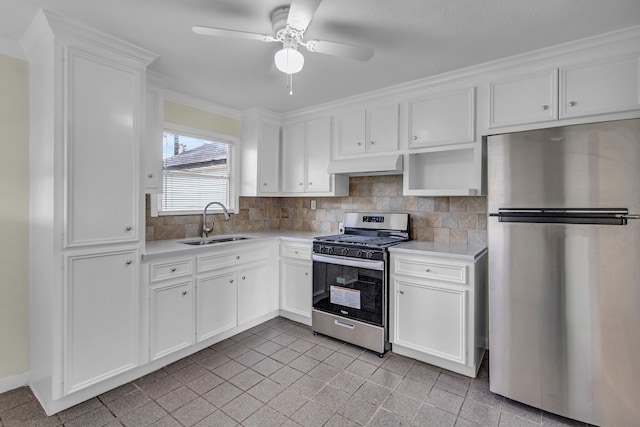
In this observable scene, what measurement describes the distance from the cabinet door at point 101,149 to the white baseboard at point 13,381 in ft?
3.78

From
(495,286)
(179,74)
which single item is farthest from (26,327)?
(495,286)

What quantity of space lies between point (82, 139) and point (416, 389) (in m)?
2.76

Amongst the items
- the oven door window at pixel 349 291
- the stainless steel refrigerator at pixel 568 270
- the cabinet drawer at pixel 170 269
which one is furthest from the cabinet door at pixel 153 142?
the stainless steel refrigerator at pixel 568 270

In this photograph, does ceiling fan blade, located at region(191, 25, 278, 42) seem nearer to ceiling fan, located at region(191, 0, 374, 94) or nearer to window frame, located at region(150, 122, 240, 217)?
ceiling fan, located at region(191, 0, 374, 94)

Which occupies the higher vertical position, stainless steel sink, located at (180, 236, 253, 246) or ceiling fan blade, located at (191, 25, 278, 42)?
ceiling fan blade, located at (191, 25, 278, 42)

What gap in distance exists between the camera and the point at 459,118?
8.66 feet

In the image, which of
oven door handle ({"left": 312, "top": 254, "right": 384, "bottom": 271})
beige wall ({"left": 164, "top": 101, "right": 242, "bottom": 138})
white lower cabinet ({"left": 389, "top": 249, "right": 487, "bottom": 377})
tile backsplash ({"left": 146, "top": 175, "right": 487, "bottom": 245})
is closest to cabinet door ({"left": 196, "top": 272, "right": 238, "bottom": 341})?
tile backsplash ({"left": 146, "top": 175, "right": 487, "bottom": 245})

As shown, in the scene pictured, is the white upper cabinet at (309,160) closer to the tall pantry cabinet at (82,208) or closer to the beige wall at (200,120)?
the beige wall at (200,120)

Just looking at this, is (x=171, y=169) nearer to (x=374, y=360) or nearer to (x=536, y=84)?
(x=374, y=360)

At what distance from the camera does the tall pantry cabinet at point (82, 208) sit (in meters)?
1.91

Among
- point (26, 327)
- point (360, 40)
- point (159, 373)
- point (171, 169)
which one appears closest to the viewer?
point (360, 40)

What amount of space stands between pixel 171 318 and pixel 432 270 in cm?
209

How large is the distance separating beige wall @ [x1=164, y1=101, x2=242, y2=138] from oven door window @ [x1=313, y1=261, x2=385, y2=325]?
1.86m

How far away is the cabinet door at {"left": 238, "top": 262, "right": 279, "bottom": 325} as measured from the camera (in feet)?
10.2
